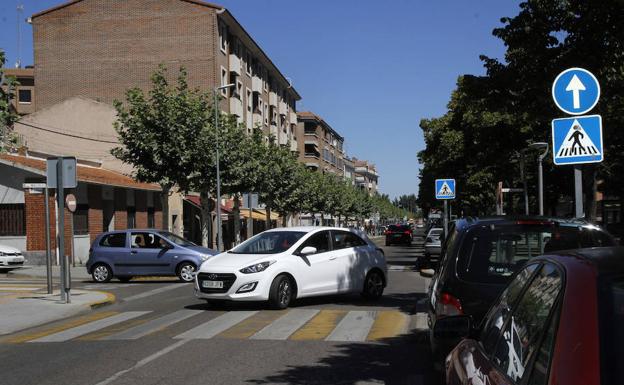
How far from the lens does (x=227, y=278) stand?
12.3 meters

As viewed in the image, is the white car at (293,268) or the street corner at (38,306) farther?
the white car at (293,268)

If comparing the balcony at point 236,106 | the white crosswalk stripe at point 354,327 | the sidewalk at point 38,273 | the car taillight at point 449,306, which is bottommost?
the sidewalk at point 38,273

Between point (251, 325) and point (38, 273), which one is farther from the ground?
point (251, 325)

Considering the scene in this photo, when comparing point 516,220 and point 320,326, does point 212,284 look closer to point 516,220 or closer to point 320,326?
point 320,326

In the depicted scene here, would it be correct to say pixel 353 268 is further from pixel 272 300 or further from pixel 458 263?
pixel 458 263

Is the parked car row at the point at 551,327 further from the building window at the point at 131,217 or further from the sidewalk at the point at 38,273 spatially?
the building window at the point at 131,217

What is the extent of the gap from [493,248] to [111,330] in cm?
672

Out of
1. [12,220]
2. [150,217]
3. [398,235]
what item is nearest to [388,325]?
[12,220]

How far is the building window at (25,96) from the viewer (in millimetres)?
56969

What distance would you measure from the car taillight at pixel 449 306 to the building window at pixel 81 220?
27.5 meters

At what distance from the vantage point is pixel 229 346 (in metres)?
8.62

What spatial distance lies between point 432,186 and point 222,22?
20.9 meters

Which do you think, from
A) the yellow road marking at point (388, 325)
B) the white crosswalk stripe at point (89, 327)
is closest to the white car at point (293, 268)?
the white crosswalk stripe at point (89, 327)

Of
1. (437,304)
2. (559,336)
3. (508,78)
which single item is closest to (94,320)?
(437,304)
